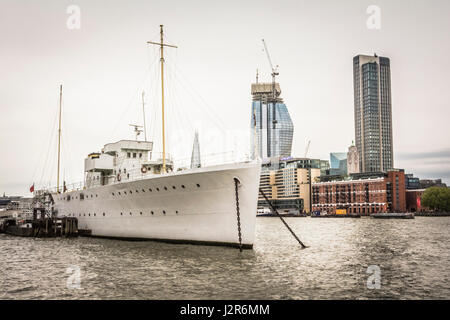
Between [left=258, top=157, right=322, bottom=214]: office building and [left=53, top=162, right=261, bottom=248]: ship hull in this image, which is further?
[left=258, top=157, right=322, bottom=214]: office building

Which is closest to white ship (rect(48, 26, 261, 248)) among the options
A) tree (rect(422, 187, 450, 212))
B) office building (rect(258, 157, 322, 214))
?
tree (rect(422, 187, 450, 212))

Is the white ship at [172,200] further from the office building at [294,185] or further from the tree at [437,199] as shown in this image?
the office building at [294,185]

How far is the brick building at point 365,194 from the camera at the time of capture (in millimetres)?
143250

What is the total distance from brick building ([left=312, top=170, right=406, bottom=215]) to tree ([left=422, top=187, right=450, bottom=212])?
11.8 metres

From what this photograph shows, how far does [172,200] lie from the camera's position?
25.9 meters

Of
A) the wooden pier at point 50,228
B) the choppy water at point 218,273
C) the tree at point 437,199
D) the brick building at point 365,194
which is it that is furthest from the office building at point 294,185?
the choppy water at point 218,273

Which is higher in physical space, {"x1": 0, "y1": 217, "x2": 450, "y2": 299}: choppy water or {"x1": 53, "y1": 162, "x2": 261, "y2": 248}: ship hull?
{"x1": 53, "y1": 162, "x2": 261, "y2": 248}: ship hull

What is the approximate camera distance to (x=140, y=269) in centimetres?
1938

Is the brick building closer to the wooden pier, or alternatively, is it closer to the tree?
the tree

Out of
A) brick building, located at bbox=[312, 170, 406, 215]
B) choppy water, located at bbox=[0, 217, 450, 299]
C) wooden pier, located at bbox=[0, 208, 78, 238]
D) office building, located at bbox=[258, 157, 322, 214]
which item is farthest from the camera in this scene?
office building, located at bbox=[258, 157, 322, 214]

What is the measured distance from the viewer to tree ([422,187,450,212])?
127 m

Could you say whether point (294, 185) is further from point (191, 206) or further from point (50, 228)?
point (191, 206)

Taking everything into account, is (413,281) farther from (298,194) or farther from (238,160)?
(298,194)

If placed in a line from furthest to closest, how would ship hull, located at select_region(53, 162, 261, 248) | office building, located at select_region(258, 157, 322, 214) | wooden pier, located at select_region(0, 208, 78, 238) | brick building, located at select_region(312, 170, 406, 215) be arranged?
office building, located at select_region(258, 157, 322, 214) → brick building, located at select_region(312, 170, 406, 215) → wooden pier, located at select_region(0, 208, 78, 238) → ship hull, located at select_region(53, 162, 261, 248)
